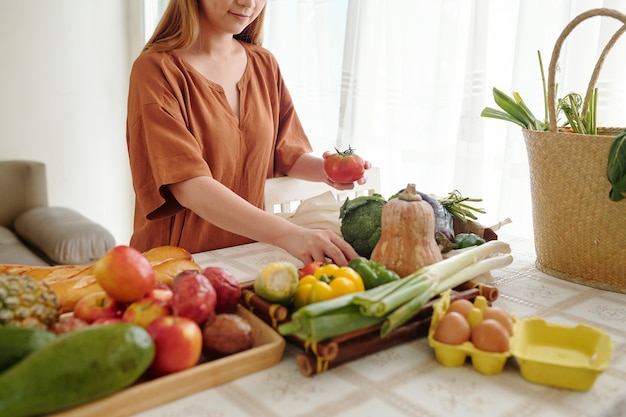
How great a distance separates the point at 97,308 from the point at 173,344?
16cm

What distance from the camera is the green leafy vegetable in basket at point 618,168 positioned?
103cm

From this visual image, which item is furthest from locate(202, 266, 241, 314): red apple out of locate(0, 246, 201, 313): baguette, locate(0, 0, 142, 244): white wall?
locate(0, 0, 142, 244): white wall

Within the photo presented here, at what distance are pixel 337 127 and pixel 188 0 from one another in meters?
1.34

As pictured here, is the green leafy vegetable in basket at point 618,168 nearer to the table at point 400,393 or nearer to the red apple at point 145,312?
the table at point 400,393

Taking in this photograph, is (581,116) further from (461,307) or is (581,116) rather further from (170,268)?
(170,268)

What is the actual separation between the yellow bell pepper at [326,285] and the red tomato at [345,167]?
603mm

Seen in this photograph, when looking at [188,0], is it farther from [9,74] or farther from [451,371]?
[9,74]

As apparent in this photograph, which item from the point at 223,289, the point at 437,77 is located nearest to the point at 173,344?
the point at 223,289

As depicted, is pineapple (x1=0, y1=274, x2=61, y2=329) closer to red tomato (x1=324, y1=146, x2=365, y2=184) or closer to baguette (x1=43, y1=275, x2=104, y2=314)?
baguette (x1=43, y1=275, x2=104, y2=314)

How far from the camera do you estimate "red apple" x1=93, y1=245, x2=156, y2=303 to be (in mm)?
779

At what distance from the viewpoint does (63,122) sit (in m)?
3.46

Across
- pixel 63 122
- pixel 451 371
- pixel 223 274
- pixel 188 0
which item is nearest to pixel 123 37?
pixel 63 122

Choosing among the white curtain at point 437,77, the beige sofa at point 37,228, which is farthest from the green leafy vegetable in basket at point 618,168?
the beige sofa at point 37,228

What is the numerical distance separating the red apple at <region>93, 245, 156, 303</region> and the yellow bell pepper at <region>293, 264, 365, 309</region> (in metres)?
0.22
